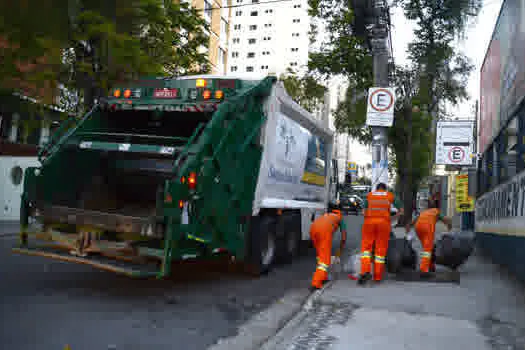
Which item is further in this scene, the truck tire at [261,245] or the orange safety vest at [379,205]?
the truck tire at [261,245]

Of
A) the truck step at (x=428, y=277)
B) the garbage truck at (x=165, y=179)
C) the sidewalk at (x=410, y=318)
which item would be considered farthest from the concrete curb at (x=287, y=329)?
the truck step at (x=428, y=277)

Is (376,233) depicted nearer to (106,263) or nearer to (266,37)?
(106,263)

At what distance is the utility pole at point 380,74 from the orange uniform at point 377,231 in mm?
1612

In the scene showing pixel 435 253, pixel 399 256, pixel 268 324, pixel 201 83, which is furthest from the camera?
pixel 435 253

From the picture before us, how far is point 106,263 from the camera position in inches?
211

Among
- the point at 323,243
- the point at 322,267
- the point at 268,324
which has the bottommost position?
the point at 268,324

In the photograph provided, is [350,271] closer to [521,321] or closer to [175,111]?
[521,321]

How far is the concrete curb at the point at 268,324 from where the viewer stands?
4297 millimetres

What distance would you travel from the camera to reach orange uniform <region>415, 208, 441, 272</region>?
740 centimetres

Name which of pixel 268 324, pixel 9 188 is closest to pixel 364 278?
pixel 268 324

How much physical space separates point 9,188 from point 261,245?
484 inches

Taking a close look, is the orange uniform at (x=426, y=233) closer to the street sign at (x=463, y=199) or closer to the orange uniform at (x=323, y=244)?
the orange uniform at (x=323, y=244)

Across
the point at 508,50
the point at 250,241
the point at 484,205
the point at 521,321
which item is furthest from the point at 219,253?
the point at 484,205

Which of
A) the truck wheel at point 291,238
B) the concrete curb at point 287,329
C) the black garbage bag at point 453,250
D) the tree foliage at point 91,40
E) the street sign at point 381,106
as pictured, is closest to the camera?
the concrete curb at point 287,329
